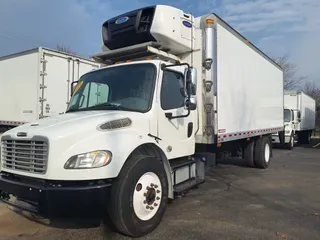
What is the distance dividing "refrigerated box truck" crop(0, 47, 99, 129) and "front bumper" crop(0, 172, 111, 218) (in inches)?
278

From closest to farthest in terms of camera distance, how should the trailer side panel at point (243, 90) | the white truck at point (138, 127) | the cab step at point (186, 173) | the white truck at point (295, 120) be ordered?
1. the white truck at point (138, 127)
2. the cab step at point (186, 173)
3. the trailer side panel at point (243, 90)
4. the white truck at point (295, 120)

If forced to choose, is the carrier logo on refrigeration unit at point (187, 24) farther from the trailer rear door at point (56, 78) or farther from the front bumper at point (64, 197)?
the trailer rear door at point (56, 78)

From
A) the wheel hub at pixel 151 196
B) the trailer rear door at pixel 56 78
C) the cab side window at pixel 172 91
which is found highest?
the trailer rear door at pixel 56 78

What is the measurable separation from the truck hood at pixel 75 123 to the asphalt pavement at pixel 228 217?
1.55 meters

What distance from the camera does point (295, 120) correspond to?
20422 millimetres

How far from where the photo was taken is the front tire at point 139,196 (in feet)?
14.2

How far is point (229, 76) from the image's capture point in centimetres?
762

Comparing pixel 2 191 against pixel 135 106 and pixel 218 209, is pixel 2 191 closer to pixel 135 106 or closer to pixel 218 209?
pixel 135 106

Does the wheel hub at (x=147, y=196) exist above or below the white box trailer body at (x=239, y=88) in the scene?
below

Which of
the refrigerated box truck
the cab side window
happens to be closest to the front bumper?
the cab side window

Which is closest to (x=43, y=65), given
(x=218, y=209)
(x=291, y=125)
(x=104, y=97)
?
(x=104, y=97)

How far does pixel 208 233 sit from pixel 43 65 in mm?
8390

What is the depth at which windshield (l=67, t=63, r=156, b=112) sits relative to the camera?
529 cm

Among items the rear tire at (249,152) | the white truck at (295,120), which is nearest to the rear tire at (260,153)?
the rear tire at (249,152)
